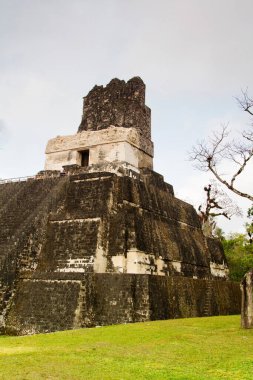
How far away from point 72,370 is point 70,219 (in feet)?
26.0

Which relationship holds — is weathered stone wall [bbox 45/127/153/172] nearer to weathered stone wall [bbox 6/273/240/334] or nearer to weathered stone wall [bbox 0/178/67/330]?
weathered stone wall [bbox 0/178/67/330]

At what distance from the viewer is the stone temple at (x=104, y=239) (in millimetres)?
9766

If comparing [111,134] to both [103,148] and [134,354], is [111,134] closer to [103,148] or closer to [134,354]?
[103,148]

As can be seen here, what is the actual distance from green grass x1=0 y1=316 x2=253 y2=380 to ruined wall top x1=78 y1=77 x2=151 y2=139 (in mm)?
9631

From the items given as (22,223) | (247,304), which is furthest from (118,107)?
(247,304)

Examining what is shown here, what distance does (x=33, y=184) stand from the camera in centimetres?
1500

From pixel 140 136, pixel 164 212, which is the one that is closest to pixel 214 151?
pixel 164 212

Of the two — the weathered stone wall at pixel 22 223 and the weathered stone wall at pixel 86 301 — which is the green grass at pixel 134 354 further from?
the weathered stone wall at pixel 22 223

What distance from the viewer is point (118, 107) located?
1592 cm

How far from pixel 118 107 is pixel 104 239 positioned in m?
6.67

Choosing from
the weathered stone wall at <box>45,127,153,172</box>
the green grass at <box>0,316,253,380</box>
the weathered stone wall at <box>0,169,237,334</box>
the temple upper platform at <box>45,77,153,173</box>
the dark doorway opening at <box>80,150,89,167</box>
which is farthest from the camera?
the dark doorway opening at <box>80,150,89,167</box>

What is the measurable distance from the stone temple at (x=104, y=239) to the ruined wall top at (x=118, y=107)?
0.15 ft

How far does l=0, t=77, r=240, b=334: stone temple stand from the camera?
977 cm

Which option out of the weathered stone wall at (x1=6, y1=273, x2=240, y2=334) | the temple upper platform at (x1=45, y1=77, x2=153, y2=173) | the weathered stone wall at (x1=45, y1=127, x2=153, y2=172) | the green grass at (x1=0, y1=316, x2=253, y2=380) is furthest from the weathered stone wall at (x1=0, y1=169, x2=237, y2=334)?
the green grass at (x1=0, y1=316, x2=253, y2=380)
